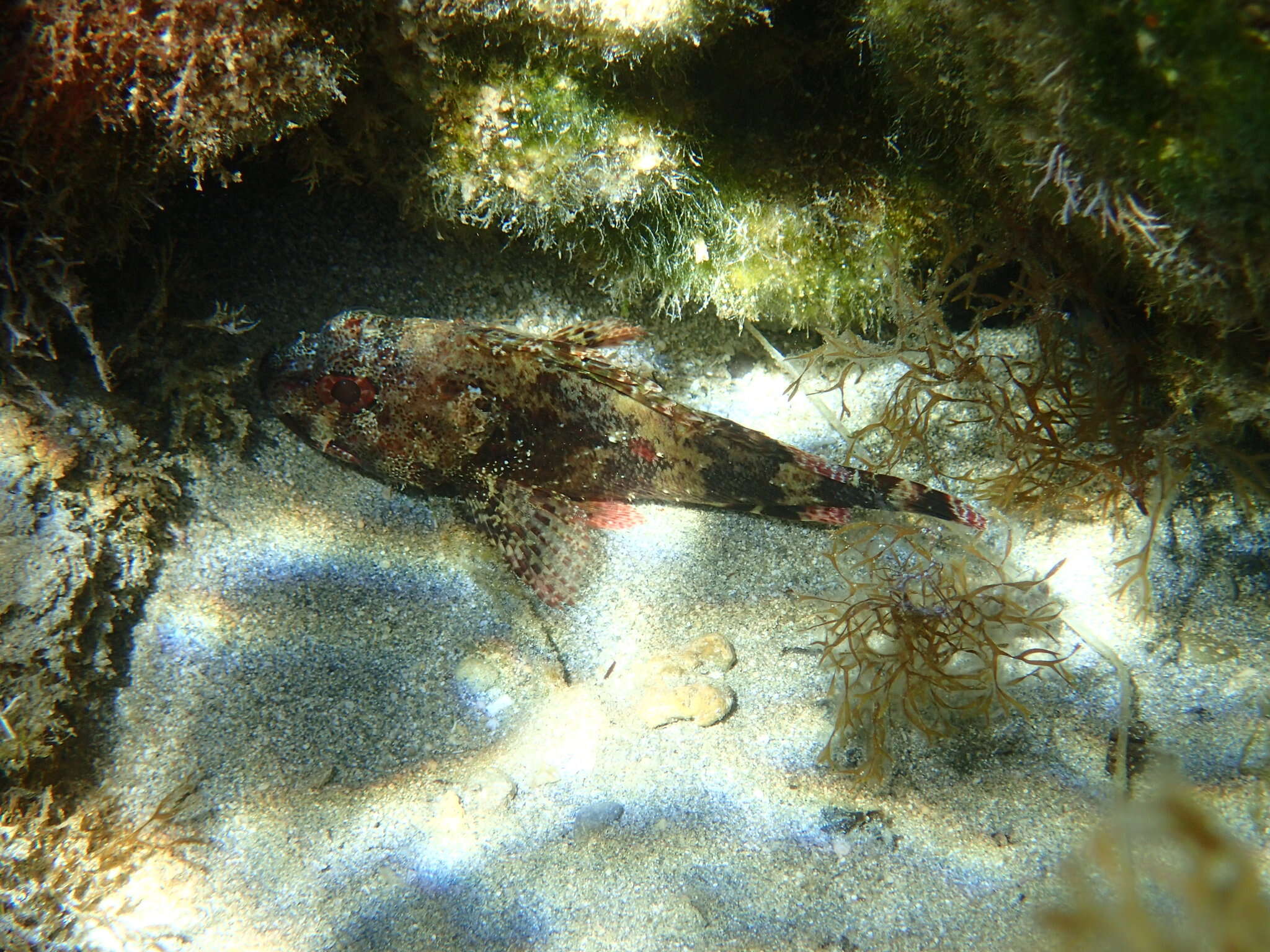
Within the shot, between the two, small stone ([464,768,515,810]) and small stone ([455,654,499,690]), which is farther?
small stone ([455,654,499,690])

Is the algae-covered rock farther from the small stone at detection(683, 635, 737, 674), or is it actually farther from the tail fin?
the tail fin

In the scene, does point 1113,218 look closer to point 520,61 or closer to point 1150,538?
point 1150,538

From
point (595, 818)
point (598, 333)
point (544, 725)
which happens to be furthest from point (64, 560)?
point (598, 333)

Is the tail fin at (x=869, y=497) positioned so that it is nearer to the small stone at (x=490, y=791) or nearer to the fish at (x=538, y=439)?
the fish at (x=538, y=439)

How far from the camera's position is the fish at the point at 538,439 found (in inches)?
143

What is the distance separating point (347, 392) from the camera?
3.62m

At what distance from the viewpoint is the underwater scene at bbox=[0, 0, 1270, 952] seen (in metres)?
2.45

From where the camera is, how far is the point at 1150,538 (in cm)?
306

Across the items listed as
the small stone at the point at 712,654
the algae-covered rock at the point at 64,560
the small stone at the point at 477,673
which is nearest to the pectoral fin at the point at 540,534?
the small stone at the point at 477,673

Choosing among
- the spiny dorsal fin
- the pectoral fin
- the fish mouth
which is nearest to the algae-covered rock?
the fish mouth

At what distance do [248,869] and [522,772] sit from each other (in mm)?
1247

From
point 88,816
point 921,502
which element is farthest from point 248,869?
point 921,502

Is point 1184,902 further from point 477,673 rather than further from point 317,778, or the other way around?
point 317,778

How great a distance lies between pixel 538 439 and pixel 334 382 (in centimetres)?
122
